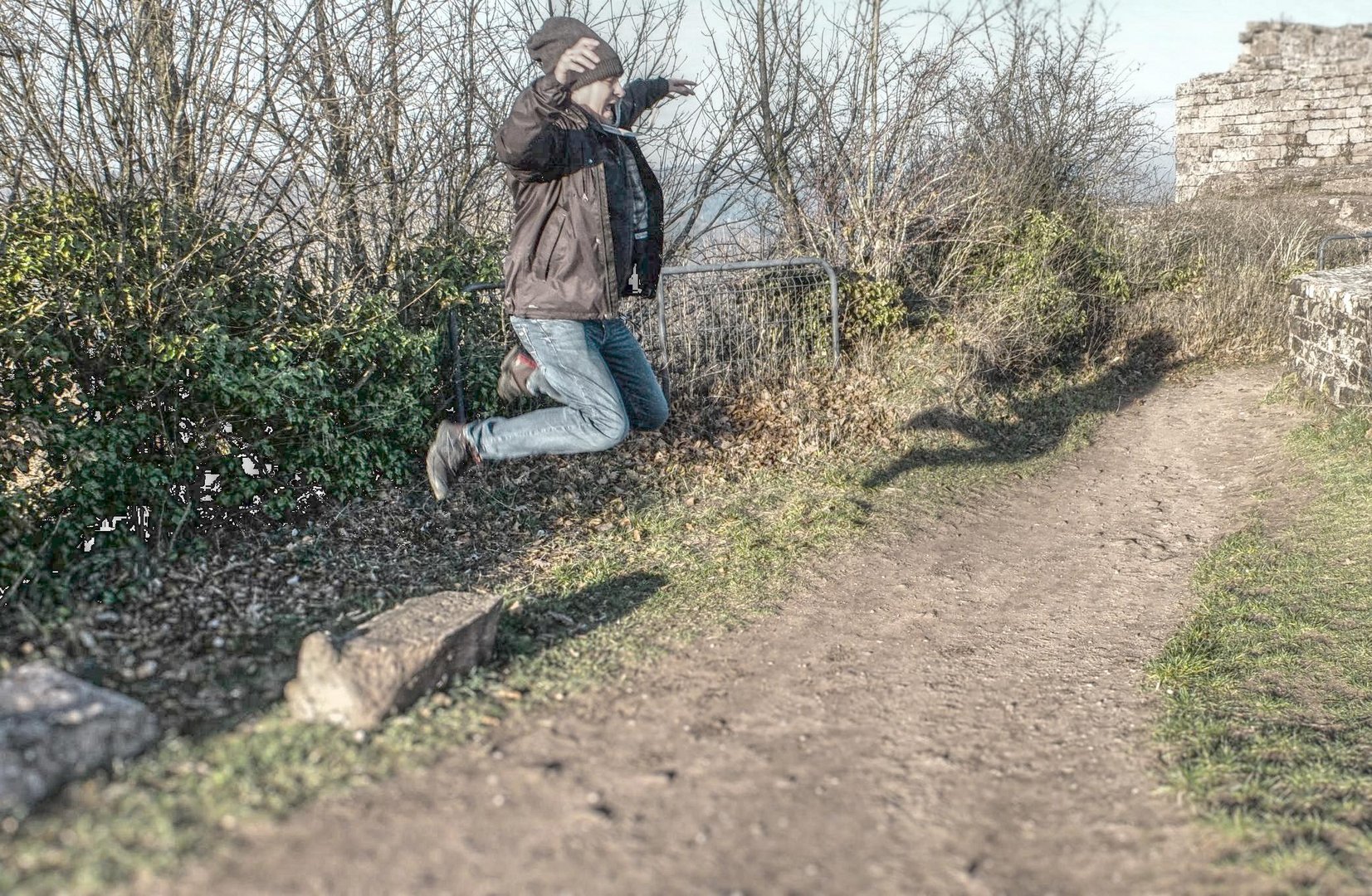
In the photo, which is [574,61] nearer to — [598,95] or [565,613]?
[598,95]

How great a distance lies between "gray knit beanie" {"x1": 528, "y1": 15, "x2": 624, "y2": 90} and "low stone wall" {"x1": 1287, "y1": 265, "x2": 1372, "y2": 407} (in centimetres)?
736

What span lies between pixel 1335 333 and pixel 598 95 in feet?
25.4

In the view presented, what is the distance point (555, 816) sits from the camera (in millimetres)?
2969

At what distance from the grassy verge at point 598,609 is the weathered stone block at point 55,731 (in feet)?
0.25

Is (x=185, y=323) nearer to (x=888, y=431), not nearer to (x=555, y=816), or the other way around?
(x=555, y=816)

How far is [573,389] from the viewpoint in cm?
484

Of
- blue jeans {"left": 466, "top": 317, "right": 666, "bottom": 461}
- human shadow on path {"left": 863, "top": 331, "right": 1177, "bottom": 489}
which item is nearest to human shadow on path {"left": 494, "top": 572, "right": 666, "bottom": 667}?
blue jeans {"left": 466, "top": 317, "right": 666, "bottom": 461}

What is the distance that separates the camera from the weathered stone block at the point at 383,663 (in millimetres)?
3422

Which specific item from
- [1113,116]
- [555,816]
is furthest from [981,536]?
[1113,116]

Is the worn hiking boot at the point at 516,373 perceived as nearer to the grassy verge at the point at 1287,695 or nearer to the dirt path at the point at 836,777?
the dirt path at the point at 836,777

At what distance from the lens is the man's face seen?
452 cm

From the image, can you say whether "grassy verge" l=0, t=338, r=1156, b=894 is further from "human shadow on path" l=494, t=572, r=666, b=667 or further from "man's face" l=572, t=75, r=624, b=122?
"man's face" l=572, t=75, r=624, b=122

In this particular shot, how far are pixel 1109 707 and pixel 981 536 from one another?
239cm

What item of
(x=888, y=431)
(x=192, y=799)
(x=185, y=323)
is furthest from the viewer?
(x=888, y=431)
